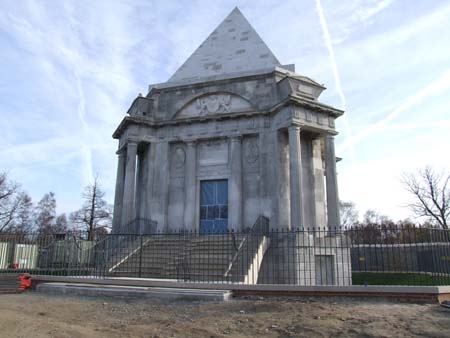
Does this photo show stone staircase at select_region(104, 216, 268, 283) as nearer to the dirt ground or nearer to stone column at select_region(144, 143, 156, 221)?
the dirt ground

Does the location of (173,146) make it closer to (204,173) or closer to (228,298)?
(204,173)

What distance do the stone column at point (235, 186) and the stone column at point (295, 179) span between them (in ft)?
9.55

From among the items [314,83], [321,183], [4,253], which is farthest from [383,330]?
[4,253]

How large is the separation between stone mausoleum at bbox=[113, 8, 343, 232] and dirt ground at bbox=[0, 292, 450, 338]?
30.4 feet

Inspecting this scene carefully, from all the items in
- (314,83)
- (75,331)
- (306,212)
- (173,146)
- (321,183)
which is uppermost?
(314,83)

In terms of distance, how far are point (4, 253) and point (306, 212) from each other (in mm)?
14449

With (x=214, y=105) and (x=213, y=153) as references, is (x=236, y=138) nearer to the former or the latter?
(x=213, y=153)

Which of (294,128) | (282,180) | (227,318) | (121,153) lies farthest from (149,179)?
(227,318)

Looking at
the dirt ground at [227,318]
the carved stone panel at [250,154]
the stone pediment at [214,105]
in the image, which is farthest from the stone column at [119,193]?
the dirt ground at [227,318]

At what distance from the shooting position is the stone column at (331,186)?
17875 mm

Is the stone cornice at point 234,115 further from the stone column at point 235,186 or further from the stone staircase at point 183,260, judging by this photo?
the stone staircase at point 183,260

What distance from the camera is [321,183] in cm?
1975

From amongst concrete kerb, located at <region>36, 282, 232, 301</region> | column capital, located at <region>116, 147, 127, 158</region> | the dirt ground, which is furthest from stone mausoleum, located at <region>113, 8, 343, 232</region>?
the dirt ground

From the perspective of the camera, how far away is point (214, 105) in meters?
20.1
